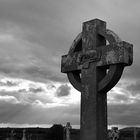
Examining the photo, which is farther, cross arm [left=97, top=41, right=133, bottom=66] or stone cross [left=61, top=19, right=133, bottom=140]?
stone cross [left=61, top=19, right=133, bottom=140]

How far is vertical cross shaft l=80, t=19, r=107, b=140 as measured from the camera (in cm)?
1035

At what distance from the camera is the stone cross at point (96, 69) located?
10258mm

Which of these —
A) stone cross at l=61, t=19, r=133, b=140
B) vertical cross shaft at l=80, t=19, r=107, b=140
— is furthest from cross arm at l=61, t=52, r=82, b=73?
vertical cross shaft at l=80, t=19, r=107, b=140

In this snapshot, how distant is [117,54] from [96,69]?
2.93 ft

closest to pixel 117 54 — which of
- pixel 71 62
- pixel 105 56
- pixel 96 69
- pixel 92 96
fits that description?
pixel 105 56

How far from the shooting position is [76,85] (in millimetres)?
11312

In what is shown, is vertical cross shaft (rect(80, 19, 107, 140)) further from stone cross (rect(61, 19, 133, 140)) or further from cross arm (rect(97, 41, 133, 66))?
cross arm (rect(97, 41, 133, 66))

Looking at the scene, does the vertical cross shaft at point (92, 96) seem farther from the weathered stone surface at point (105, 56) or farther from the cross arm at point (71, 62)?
the cross arm at point (71, 62)

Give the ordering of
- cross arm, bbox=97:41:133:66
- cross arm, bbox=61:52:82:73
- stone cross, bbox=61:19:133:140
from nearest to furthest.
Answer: cross arm, bbox=97:41:133:66 < stone cross, bbox=61:19:133:140 < cross arm, bbox=61:52:82:73

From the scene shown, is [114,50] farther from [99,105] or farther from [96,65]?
[99,105]

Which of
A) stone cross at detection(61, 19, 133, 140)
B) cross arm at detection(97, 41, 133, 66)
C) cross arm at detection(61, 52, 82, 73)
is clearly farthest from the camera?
cross arm at detection(61, 52, 82, 73)

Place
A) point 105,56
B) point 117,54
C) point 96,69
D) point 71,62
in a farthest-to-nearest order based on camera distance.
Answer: point 71,62 < point 96,69 < point 105,56 < point 117,54

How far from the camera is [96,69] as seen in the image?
1073 cm

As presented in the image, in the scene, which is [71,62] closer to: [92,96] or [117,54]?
[92,96]
